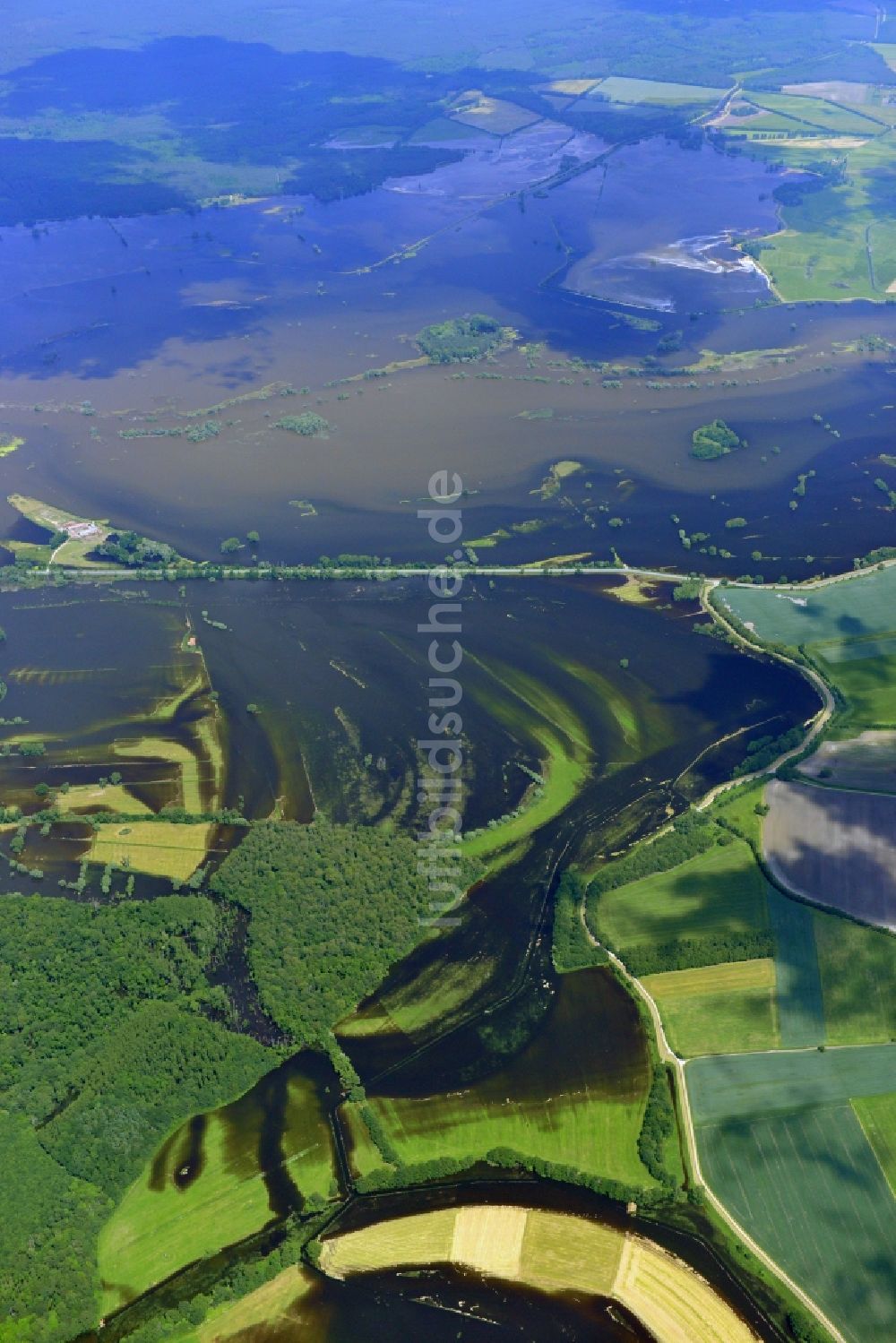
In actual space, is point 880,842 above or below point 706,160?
below

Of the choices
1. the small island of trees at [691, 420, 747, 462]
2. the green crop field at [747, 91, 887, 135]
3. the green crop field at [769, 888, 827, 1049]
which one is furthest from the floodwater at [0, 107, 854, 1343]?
the green crop field at [747, 91, 887, 135]

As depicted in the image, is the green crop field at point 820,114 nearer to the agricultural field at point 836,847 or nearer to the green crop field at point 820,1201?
the agricultural field at point 836,847

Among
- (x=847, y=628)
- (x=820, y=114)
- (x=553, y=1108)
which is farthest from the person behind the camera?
(x=820, y=114)

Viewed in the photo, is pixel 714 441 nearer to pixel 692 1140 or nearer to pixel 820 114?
pixel 692 1140

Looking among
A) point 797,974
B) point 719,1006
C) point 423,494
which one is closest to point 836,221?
point 423,494

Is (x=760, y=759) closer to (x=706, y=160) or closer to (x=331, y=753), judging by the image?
(x=331, y=753)

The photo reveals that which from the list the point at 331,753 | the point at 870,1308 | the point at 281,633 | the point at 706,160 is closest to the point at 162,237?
the point at 706,160

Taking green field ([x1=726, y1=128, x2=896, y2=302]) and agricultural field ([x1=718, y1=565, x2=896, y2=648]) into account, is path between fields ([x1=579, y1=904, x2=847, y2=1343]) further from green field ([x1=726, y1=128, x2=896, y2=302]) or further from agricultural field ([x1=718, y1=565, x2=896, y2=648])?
green field ([x1=726, y1=128, x2=896, y2=302])

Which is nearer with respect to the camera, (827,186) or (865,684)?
(865,684)
